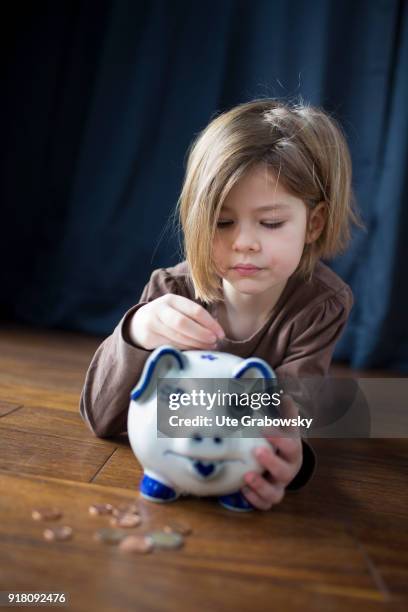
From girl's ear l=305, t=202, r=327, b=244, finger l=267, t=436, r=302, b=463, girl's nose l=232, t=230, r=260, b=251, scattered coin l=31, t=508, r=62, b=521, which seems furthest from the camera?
girl's ear l=305, t=202, r=327, b=244

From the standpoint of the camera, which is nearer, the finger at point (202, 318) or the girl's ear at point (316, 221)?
the finger at point (202, 318)

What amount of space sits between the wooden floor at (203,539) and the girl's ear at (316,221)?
37 centimetres

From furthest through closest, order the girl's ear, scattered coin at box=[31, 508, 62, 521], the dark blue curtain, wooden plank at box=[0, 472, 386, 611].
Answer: the dark blue curtain < the girl's ear < scattered coin at box=[31, 508, 62, 521] < wooden plank at box=[0, 472, 386, 611]

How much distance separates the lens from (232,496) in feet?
2.46

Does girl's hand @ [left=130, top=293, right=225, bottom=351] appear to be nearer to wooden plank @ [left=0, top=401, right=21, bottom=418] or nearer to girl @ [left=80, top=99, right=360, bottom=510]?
girl @ [left=80, top=99, right=360, bottom=510]

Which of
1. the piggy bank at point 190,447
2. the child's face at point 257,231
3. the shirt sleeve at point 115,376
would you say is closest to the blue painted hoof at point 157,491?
the piggy bank at point 190,447

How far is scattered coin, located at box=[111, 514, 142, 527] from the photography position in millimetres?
664

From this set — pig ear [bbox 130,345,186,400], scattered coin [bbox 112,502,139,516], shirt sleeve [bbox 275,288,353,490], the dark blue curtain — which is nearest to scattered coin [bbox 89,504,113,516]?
scattered coin [bbox 112,502,139,516]

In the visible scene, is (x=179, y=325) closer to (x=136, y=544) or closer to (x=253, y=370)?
(x=253, y=370)

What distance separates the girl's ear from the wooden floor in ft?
1.21

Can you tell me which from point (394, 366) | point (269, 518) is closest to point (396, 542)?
point (269, 518)

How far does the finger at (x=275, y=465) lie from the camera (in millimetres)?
724

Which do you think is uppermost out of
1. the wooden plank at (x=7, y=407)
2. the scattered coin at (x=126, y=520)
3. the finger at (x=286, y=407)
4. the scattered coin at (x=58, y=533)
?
the finger at (x=286, y=407)

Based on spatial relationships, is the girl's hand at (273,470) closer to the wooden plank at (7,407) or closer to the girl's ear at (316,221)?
the girl's ear at (316,221)
